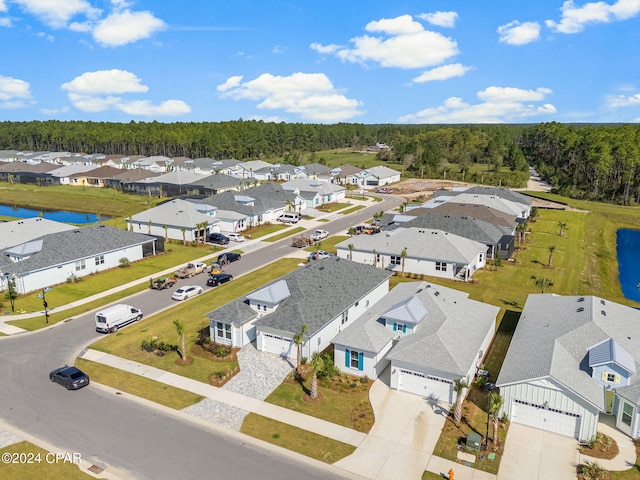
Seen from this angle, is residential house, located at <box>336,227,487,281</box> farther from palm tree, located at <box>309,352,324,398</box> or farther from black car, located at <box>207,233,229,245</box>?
palm tree, located at <box>309,352,324,398</box>

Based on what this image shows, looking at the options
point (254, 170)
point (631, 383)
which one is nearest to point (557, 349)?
point (631, 383)

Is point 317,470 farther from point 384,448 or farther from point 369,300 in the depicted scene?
point 369,300

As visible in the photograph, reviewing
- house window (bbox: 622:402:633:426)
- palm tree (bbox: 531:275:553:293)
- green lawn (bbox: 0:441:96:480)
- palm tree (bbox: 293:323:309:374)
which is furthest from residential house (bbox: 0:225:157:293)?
house window (bbox: 622:402:633:426)

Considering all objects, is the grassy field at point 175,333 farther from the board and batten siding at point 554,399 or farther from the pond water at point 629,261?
the pond water at point 629,261

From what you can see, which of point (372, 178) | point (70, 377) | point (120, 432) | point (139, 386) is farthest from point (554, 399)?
point (372, 178)

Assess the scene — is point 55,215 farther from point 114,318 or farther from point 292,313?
point 292,313

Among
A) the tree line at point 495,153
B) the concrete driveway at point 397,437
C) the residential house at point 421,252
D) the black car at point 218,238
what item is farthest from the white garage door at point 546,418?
the tree line at point 495,153

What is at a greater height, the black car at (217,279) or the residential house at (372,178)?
the residential house at (372,178)
